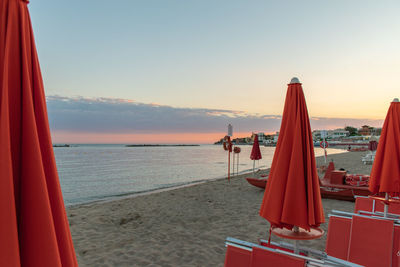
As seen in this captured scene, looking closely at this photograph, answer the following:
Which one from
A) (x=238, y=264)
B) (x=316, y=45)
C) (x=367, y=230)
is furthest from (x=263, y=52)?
(x=238, y=264)

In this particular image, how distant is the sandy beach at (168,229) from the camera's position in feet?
→ 17.0

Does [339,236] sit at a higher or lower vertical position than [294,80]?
→ lower

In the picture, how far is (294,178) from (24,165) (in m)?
2.46

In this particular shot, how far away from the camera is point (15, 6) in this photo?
1.39 m

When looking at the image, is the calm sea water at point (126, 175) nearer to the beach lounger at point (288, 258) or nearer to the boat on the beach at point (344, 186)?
the boat on the beach at point (344, 186)

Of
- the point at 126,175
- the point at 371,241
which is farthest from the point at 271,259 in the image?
the point at 126,175

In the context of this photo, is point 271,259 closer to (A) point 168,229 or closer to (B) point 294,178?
(B) point 294,178

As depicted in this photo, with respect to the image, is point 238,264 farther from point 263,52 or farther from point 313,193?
point 263,52

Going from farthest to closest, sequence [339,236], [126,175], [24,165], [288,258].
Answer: [126,175] < [339,236] < [288,258] < [24,165]

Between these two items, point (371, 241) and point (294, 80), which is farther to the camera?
point (371, 241)

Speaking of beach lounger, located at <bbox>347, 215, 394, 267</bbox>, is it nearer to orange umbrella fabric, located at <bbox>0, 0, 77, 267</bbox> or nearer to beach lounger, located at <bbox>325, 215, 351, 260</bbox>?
beach lounger, located at <bbox>325, 215, 351, 260</bbox>

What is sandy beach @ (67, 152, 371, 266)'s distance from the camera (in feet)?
17.0

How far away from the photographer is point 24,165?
1.26m

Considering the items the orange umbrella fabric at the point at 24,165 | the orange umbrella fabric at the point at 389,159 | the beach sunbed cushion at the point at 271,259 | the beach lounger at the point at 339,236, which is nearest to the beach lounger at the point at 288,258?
the beach sunbed cushion at the point at 271,259
